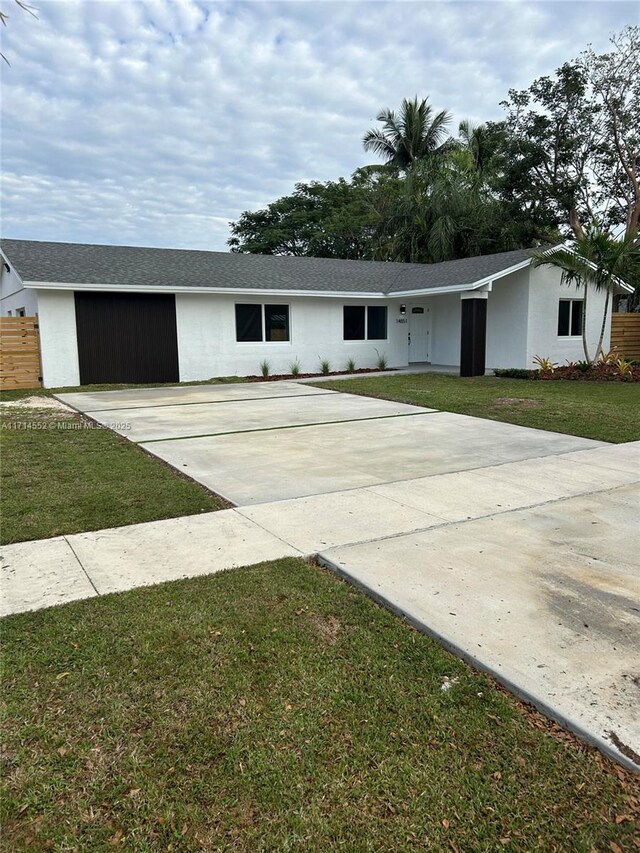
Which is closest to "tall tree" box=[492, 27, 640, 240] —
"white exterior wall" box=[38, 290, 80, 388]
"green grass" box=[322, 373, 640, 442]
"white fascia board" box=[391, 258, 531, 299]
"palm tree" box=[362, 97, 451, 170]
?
"palm tree" box=[362, 97, 451, 170]

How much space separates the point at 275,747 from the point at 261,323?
16.2 metres

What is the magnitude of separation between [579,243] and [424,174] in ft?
42.3

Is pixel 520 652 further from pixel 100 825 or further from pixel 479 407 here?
pixel 479 407

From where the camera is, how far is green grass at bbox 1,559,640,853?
1878mm

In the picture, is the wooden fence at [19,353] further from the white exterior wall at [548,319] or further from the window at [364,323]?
the white exterior wall at [548,319]

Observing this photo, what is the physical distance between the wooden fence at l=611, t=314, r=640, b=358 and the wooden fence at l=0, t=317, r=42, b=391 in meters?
17.9

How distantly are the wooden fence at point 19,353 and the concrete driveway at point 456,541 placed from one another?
25.2ft

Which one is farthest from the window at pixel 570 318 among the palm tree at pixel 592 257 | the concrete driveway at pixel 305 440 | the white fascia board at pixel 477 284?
the concrete driveway at pixel 305 440

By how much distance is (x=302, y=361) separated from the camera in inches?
725

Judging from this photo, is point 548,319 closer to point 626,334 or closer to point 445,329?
point 445,329

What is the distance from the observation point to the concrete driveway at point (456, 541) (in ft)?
9.12

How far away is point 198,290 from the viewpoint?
52.3ft

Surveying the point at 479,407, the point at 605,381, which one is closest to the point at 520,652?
the point at 479,407

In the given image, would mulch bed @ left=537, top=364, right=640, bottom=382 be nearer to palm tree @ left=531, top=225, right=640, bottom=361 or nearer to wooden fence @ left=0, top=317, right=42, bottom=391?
palm tree @ left=531, top=225, right=640, bottom=361
